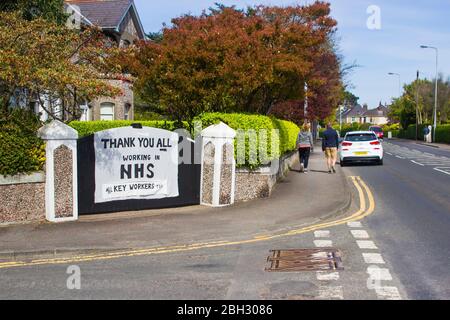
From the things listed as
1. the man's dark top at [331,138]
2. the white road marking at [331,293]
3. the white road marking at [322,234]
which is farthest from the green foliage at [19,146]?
the man's dark top at [331,138]

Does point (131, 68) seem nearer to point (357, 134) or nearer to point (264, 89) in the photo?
point (264, 89)

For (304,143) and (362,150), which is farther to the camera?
(362,150)

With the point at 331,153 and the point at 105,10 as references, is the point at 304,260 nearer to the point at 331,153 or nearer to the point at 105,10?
the point at 331,153

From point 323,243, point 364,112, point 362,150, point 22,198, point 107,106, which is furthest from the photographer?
point 364,112

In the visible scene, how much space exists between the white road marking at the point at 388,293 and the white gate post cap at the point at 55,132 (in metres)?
6.93

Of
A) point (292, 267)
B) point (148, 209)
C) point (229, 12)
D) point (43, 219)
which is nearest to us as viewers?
point (292, 267)

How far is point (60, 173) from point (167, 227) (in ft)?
7.89

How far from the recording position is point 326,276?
659 cm

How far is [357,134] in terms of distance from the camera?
85.1 feet

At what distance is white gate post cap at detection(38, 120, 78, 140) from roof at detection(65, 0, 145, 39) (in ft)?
63.2

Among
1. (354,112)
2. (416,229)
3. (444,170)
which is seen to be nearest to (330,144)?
(444,170)

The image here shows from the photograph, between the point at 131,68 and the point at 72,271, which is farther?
the point at 131,68
